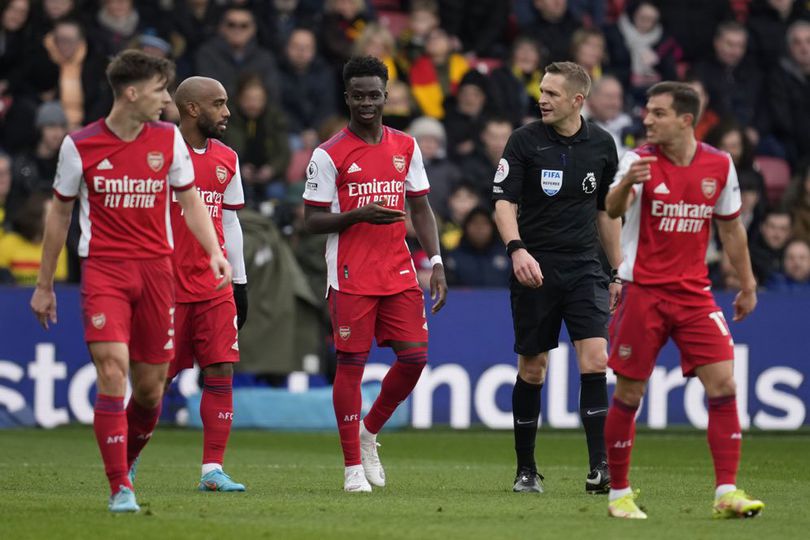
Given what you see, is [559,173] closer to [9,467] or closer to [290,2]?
[9,467]

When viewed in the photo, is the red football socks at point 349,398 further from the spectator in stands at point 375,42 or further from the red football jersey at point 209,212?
the spectator in stands at point 375,42

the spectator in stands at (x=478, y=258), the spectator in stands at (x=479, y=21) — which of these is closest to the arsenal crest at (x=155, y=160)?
the spectator in stands at (x=478, y=258)

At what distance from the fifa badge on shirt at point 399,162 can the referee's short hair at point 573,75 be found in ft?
3.49

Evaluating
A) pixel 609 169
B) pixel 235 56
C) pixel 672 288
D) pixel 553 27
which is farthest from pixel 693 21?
pixel 672 288

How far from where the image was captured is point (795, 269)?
56.3 ft

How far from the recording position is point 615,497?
27.7 ft

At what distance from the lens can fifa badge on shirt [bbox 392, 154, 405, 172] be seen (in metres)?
10.2

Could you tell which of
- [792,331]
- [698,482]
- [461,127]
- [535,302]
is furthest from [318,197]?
[461,127]

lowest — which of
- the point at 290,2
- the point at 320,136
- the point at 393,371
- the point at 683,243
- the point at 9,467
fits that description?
the point at 9,467

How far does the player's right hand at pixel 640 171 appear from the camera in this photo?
8.15 meters

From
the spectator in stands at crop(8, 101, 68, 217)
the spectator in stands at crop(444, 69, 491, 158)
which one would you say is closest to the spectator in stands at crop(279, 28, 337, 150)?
the spectator in stands at crop(444, 69, 491, 158)

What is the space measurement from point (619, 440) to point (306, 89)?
11.6 metres

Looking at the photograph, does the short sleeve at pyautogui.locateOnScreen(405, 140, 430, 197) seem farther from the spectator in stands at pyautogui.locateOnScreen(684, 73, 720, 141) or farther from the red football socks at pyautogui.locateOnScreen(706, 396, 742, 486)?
the spectator in stands at pyautogui.locateOnScreen(684, 73, 720, 141)

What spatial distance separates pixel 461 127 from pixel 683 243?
11.0m
